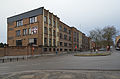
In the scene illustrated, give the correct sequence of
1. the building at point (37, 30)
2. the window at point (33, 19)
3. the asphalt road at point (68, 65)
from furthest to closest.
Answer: the window at point (33, 19)
the building at point (37, 30)
the asphalt road at point (68, 65)

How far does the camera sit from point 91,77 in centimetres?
678

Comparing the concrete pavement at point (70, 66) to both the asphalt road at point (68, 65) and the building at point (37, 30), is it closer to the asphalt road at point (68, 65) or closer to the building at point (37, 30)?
the asphalt road at point (68, 65)

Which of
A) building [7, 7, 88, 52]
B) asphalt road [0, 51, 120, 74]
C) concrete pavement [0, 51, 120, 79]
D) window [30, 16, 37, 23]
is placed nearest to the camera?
concrete pavement [0, 51, 120, 79]

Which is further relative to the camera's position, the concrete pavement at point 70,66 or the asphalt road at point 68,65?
the asphalt road at point 68,65

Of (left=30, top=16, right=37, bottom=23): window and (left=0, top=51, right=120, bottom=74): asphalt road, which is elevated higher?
(left=30, top=16, right=37, bottom=23): window

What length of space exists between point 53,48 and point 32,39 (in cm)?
886

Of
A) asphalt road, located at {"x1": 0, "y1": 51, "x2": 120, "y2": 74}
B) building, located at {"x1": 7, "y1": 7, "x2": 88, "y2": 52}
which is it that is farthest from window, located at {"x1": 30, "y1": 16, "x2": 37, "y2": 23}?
asphalt road, located at {"x1": 0, "y1": 51, "x2": 120, "y2": 74}

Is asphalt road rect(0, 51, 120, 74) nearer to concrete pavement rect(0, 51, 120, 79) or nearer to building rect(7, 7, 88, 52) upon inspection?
concrete pavement rect(0, 51, 120, 79)

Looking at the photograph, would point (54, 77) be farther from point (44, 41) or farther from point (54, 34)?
point (54, 34)

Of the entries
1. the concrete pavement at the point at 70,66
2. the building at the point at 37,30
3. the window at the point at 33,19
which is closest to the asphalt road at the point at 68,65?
the concrete pavement at the point at 70,66

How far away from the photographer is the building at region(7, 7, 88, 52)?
34125 millimetres

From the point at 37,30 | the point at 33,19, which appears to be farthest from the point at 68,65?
the point at 33,19

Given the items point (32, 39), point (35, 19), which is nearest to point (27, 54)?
point (32, 39)

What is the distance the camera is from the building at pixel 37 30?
3412cm
